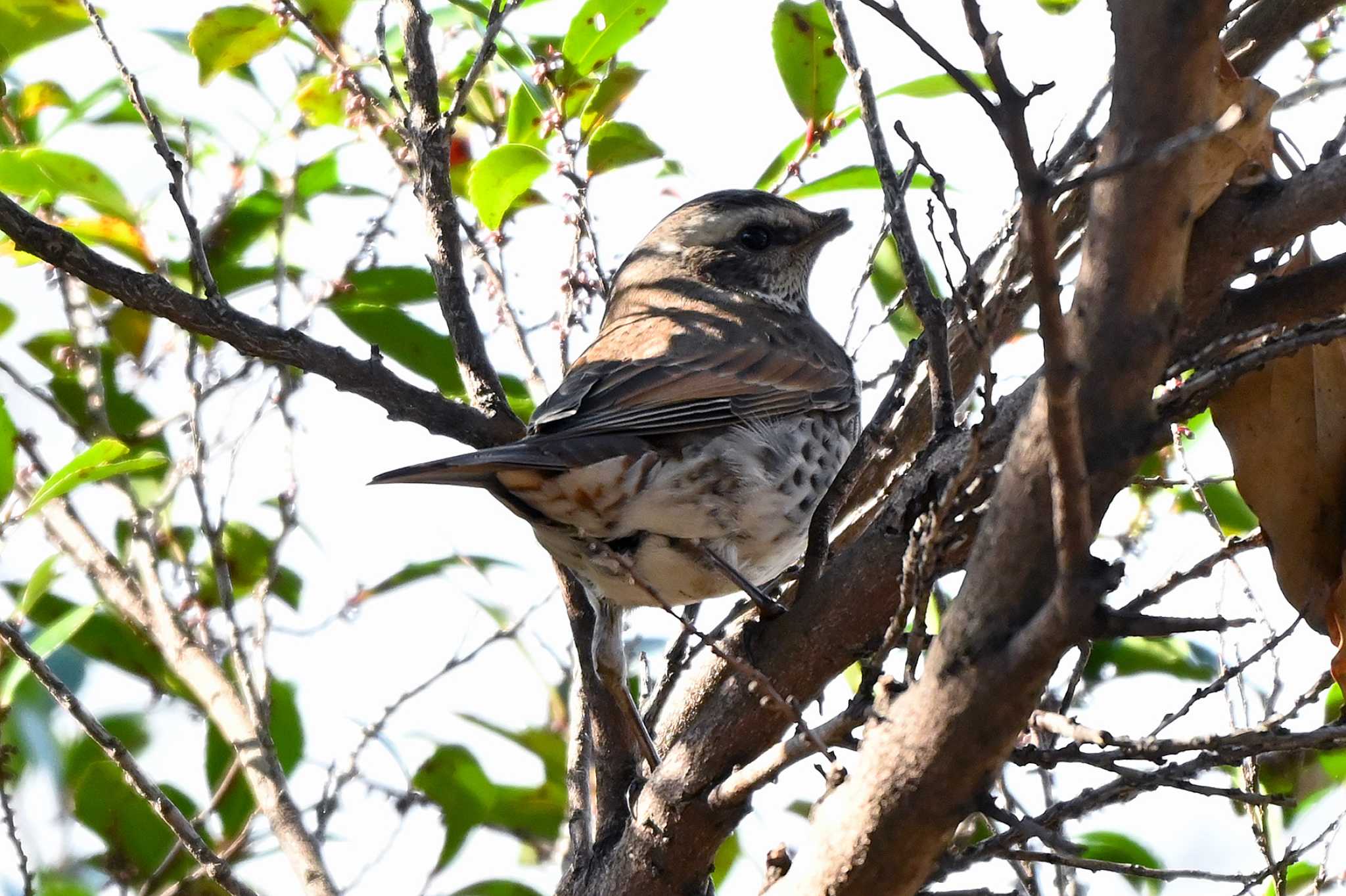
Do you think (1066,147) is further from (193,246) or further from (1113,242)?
(193,246)

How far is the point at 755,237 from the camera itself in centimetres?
573

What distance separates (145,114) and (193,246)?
382 millimetres

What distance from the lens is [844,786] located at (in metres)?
2.62

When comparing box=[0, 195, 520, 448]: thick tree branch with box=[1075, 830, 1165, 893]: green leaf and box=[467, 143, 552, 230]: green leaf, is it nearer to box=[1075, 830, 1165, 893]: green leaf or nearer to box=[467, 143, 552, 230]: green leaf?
box=[467, 143, 552, 230]: green leaf

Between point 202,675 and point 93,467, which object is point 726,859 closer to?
point 202,675

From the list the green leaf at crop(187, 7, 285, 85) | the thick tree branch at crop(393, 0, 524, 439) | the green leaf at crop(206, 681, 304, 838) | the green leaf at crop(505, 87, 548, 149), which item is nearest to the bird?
the thick tree branch at crop(393, 0, 524, 439)

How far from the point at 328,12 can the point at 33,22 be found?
111 centimetres

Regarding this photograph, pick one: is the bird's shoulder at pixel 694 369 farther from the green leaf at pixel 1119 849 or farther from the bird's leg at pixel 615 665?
the green leaf at pixel 1119 849

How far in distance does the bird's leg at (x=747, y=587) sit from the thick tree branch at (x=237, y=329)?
0.77 meters

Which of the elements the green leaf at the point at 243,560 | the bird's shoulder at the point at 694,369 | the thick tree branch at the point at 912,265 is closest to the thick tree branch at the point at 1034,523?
the thick tree branch at the point at 912,265

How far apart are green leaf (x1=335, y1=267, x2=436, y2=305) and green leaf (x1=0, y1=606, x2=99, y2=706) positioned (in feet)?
4.57

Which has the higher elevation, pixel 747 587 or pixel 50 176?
pixel 50 176

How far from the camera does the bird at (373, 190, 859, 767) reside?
12.4 ft

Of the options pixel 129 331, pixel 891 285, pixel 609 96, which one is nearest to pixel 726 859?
pixel 891 285
